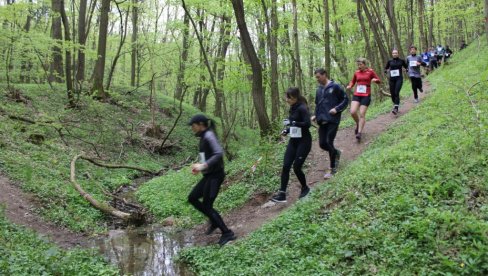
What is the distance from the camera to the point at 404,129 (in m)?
10.2

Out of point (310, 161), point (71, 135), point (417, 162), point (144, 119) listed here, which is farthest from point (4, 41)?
point (417, 162)

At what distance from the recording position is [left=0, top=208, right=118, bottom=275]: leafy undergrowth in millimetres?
5307

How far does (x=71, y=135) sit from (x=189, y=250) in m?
11.6

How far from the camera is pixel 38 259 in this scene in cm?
573

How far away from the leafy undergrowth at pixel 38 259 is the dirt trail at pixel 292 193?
6.63 ft

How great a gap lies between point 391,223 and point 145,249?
4.56 meters

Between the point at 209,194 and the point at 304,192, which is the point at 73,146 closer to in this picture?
the point at 209,194

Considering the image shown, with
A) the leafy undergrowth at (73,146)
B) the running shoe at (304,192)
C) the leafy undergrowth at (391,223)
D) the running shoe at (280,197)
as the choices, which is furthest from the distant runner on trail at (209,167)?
the leafy undergrowth at (73,146)

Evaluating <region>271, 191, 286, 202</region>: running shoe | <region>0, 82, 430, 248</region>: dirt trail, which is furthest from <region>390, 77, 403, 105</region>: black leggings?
<region>271, 191, 286, 202</region>: running shoe

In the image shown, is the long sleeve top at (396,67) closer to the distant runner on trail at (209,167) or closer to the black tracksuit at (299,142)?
the black tracksuit at (299,142)

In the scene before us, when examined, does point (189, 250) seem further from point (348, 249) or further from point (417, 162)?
point (417, 162)

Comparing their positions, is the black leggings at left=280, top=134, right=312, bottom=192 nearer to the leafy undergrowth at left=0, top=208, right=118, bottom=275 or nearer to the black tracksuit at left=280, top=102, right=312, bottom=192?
the black tracksuit at left=280, top=102, right=312, bottom=192

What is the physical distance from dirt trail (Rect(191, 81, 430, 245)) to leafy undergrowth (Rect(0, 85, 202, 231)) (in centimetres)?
311

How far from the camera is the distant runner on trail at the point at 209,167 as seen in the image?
6727mm
